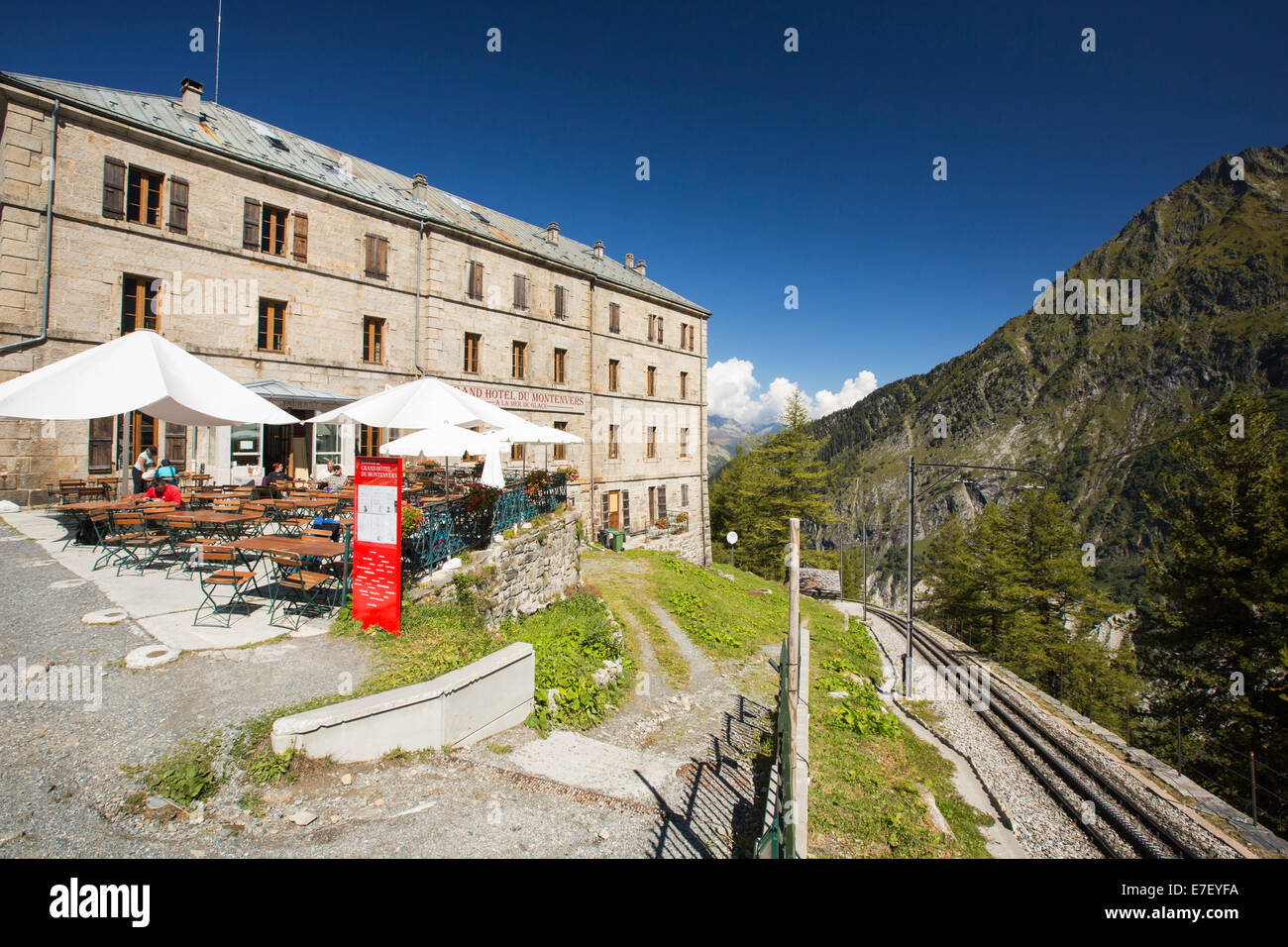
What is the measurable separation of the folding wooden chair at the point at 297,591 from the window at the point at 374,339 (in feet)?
44.5

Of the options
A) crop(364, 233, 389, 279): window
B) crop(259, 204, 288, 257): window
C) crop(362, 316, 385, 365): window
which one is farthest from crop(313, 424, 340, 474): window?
crop(364, 233, 389, 279): window

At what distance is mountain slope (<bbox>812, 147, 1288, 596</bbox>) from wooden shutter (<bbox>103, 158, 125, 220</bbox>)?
142657 millimetres

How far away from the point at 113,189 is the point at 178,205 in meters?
1.45

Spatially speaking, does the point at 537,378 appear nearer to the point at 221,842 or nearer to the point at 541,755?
the point at 541,755

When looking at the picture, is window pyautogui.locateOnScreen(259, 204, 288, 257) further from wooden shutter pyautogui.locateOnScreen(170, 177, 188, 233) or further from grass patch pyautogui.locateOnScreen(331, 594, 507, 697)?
grass patch pyautogui.locateOnScreen(331, 594, 507, 697)

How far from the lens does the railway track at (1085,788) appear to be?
11414 millimetres

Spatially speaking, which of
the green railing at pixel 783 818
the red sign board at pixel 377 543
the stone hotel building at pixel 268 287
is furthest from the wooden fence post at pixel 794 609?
the stone hotel building at pixel 268 287

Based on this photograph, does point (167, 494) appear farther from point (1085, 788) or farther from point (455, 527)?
point (1085, 788)

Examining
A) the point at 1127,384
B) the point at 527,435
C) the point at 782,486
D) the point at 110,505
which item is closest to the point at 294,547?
the point at 110,505

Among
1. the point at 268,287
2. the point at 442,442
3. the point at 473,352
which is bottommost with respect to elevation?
the point at 442,442

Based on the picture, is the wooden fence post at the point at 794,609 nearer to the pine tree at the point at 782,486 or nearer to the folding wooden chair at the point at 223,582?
the folding wooden chair at the point at 223,582

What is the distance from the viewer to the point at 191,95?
59.8ft
